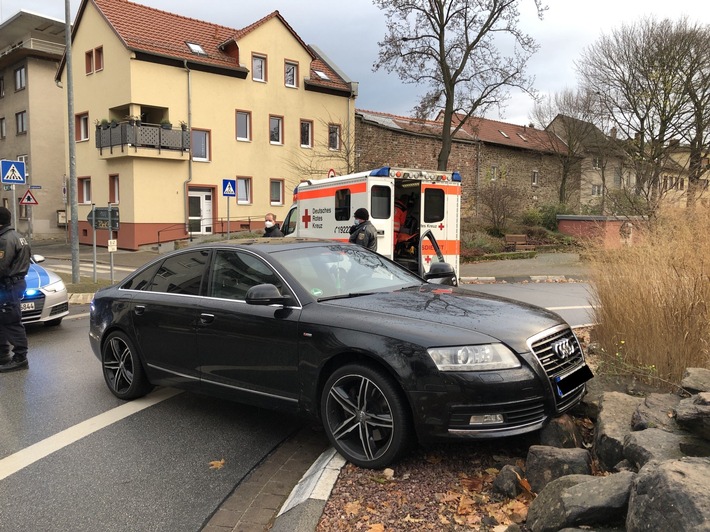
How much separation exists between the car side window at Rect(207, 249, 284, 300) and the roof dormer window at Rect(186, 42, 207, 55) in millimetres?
26183

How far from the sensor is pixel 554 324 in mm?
4023

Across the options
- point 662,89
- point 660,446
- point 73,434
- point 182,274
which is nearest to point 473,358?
point 660,446

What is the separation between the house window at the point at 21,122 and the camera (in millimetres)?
35906

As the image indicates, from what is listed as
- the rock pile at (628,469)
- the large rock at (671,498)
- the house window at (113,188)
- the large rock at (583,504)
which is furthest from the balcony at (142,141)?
the large rock at (671,498)

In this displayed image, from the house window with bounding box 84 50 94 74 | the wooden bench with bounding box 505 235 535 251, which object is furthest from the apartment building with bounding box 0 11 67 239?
the wooden bench with bounding box 505 235 535 251

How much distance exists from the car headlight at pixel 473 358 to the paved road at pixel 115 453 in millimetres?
1657

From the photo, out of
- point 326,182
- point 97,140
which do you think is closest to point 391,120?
point 97,140

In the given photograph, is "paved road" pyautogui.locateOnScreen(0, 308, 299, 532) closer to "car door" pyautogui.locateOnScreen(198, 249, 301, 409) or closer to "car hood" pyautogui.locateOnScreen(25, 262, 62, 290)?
"car door" pyautogui.locateOnScreen(198, 249, 301, 409)

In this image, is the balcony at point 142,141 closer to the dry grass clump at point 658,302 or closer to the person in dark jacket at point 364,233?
the person in dark jacket at point 364,233

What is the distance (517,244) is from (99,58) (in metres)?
21.7

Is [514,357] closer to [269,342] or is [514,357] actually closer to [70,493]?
[269,342]

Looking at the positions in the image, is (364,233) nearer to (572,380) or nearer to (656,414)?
(572,380)

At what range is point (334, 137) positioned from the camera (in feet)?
108

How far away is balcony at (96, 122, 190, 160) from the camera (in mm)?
25516
